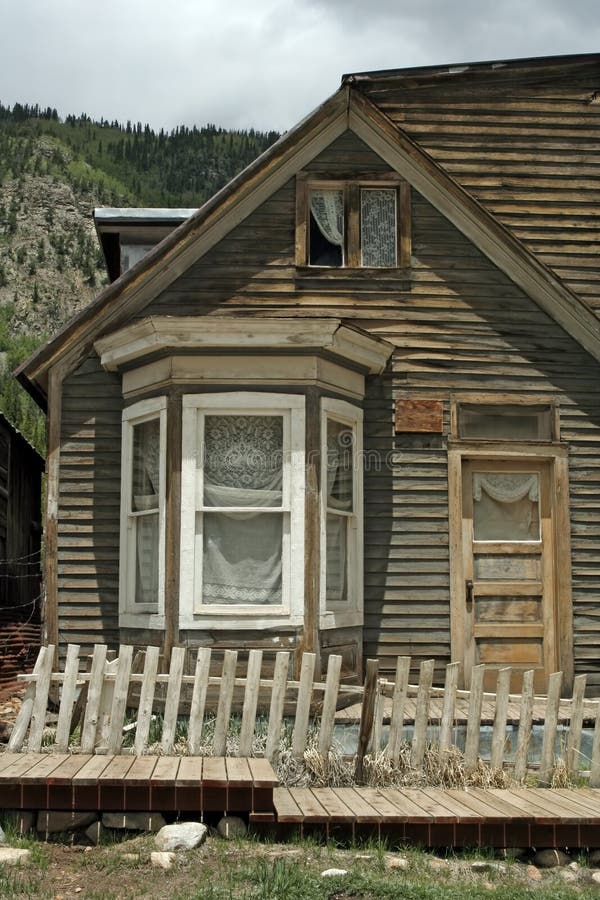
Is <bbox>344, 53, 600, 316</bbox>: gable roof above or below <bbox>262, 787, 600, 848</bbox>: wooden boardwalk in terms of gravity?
above

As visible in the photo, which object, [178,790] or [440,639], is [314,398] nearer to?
[440,639]

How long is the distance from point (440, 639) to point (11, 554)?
324 inches

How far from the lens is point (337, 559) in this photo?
898 cm

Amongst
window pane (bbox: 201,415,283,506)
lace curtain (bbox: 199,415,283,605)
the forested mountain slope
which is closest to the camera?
lace curtain (bbox: 199,415,283,605)

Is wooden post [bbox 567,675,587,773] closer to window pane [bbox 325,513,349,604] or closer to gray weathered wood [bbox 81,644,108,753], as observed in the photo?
window pane [bbox 325,513,349,604]

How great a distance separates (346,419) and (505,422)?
1714 millimetres

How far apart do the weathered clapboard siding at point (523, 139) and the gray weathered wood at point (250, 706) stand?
5903mm

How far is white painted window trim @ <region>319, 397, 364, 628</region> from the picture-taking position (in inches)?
336

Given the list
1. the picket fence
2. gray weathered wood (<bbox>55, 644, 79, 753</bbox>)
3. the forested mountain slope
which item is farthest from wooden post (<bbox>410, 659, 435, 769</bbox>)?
the forested mountain slope

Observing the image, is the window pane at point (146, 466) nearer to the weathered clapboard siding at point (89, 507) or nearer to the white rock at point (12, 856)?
the weathered clapboard siding at point (89, 507)

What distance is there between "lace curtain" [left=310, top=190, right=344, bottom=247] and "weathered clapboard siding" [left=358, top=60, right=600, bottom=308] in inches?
52.6

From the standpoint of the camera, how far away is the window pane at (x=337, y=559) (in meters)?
8.84

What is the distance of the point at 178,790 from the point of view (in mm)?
5473

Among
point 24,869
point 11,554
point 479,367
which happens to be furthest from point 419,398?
point 11,554
